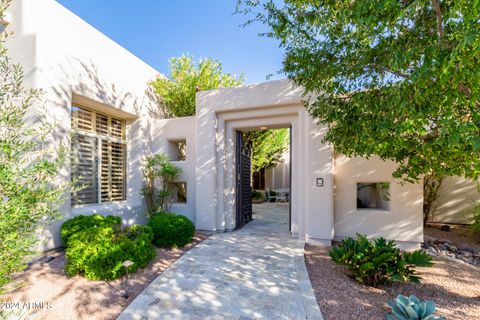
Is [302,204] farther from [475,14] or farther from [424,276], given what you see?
[475,14]

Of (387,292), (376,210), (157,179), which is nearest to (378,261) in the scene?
(387,292)

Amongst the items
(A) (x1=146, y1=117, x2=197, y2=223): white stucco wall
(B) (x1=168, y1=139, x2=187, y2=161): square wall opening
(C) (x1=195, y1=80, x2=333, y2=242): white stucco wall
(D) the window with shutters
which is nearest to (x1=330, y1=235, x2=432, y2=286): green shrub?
(C) (x1=195, y1=80, x2=333, y2=242): white stucco wall

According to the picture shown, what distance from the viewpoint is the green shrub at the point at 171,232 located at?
6195 mm

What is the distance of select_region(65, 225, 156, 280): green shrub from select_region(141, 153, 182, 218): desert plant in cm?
321

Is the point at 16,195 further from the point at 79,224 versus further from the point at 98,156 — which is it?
the point at 98,156

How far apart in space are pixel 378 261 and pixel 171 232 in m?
4.61

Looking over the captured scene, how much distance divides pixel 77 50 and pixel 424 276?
9.71m

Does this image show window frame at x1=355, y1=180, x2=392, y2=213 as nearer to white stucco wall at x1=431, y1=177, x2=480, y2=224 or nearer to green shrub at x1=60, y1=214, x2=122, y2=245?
white stucco wall at x1=431, y1=177, x2=480, y2=224

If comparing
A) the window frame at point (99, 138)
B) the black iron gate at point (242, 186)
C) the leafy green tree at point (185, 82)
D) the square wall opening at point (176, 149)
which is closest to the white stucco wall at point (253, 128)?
the black iron gate at point (242, 186)

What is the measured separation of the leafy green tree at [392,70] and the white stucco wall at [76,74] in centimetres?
461

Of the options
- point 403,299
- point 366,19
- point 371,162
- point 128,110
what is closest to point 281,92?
point 371,162

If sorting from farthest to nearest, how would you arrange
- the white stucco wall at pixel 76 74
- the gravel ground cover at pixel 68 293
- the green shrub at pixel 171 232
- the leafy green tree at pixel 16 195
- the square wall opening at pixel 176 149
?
1. the square wall opening at pixel 176 149
2. the green shrub at pixel 171 232
3. the white stucco wall at pixel 76 74
4. the gravel ground cover at pixel 68 293
5. the leafy green tree at pixel 16 195

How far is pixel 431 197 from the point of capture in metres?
8.69

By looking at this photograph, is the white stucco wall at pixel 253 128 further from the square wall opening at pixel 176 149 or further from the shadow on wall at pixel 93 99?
the shadow on wall at pixel 93 99
